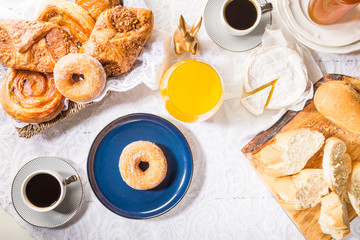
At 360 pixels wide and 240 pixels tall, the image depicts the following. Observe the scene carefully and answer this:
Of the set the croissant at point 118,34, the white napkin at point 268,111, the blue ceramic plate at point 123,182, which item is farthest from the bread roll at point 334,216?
the croissant at point 118,34

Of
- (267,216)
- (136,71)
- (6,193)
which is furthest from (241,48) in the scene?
(6,193)

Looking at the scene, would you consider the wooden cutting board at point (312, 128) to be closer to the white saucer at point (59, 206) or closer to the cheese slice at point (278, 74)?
the cheese slice at point (278, 74)

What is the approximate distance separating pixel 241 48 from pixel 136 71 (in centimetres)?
37

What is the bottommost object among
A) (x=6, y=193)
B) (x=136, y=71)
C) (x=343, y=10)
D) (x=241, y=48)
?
(x=6, y=193)

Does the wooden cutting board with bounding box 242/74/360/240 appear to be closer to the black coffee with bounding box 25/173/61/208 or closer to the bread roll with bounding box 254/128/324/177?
the bread roll with bounding box 254/128/324/177

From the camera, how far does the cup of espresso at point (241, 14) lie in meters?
0.99

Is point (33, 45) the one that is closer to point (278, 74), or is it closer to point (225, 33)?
point (225, 33)

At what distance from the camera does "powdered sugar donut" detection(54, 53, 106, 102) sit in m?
0.90

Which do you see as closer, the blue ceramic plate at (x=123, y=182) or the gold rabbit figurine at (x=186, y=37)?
the gold rabbit figurine at (x=186, y=37)

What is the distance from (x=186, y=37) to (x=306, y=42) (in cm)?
40

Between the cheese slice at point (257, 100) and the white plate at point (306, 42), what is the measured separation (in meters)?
0.18

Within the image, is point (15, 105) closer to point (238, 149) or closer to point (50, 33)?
point (50, 33)

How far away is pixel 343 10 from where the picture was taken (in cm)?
94

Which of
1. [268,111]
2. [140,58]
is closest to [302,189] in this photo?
[268,111]
